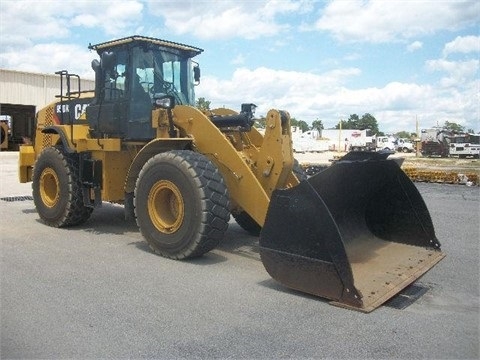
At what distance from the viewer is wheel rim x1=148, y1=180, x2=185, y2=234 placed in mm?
5773

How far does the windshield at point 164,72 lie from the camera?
22.5 ft

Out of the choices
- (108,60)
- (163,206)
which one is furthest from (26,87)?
(163,206)

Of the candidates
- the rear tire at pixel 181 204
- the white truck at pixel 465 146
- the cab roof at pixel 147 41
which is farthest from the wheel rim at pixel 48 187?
the white truck at pixel 465 146

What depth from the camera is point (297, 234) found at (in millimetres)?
4316

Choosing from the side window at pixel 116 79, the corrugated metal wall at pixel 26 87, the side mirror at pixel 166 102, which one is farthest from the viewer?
the corrugated metal wall at pixel 26 87

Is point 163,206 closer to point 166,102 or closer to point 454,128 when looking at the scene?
point 166,102

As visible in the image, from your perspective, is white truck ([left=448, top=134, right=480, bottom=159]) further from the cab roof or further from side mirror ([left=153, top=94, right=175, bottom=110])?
side mirror ([left=153, top=94, right=175, bottom=110])

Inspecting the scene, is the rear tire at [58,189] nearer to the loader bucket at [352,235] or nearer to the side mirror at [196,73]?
the side mirror at [196,73]

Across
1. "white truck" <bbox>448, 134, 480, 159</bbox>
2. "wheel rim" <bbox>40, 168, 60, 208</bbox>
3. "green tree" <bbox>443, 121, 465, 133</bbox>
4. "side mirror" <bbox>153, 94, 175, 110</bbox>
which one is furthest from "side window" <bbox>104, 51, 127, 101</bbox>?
"green tree" <bbox>443, 121, 465, 133</bbox>

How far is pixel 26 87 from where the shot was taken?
33719 millimetres

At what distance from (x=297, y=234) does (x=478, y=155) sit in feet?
121

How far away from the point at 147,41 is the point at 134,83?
622mm

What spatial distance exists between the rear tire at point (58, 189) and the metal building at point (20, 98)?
82.6 ft

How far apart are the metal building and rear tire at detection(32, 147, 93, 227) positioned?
82.6ft
